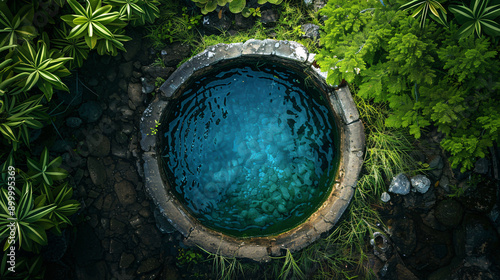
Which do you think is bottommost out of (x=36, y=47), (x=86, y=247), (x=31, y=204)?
(x=86, y=247)

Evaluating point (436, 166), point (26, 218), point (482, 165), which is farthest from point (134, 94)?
point (482, 165)

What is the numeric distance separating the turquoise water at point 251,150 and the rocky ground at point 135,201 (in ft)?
1.49

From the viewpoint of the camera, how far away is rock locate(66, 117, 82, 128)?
3.14m

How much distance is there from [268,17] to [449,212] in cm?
291

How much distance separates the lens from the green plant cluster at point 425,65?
2.23 m

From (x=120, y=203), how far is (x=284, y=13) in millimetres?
2828

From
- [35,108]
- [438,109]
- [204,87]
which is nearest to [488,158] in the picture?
[438,109]

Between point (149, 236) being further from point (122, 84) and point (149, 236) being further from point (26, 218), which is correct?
point (122, 84)

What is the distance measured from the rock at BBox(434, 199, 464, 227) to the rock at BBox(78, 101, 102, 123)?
12.6 feet

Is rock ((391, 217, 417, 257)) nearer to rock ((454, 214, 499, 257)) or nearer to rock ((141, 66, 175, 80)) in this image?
rock ((454, 214, 499, 257))

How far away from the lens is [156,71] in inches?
129

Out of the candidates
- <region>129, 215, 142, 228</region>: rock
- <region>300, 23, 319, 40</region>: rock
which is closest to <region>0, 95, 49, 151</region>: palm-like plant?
<region>129, 215, 142, 228</region>: rock

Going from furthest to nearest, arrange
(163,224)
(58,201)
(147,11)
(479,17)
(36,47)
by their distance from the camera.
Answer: (163,224), (147,11), (58,201), (36,47), (479,17)

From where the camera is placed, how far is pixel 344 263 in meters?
3.28
